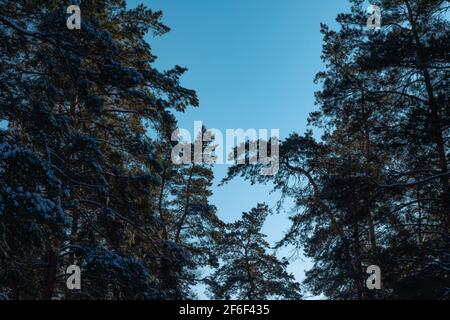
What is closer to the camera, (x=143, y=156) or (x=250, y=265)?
(x=143, y=156)

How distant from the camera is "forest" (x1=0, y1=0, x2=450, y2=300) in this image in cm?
713

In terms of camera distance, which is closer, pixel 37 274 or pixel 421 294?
pixel 421 294

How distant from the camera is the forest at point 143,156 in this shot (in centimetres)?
713

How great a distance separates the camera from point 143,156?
10.0m

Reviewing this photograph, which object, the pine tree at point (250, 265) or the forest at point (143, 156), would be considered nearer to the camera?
the forest at point (143, 156)

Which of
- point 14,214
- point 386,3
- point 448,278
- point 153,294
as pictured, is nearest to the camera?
point 14,214

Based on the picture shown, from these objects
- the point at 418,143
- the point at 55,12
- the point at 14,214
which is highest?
the point at 55,12

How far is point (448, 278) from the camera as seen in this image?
8.52 meters

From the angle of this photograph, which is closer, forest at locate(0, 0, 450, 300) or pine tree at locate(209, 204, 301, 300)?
forest at locate(0, 0, 450, 300)
